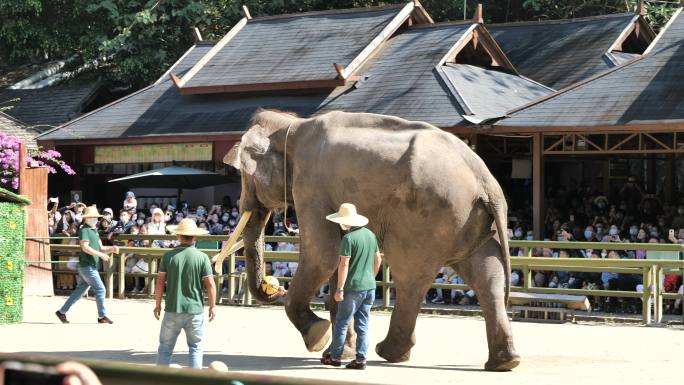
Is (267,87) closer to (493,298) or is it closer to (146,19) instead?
(146,19)

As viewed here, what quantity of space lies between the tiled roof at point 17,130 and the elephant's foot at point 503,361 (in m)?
21.2

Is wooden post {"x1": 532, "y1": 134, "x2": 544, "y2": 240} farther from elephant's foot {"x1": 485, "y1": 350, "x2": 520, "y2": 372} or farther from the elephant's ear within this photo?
elephant's foot {"x1": 485, "y1": 350, "x2": 520, "y2": 372}

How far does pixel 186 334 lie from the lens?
35.5ft

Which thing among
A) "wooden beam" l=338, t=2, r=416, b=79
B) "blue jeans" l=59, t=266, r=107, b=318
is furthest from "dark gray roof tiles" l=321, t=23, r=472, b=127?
"blue jeans" l=59, t=266, r=107, b=318

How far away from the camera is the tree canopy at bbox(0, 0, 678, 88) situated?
35906 millimetres

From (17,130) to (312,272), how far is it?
21.4 metres

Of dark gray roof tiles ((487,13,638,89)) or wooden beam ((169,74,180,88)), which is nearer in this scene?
dark gray roof tiles ((487,13,638,89))

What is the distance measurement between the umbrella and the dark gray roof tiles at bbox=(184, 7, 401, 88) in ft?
6.66

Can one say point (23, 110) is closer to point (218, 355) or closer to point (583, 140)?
point (583, 140)

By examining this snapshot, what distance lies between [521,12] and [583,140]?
16.5 metres

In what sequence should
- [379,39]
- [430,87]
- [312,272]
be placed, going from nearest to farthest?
[312,272] < [430,87] < [379,39]

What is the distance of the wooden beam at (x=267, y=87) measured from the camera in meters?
26.5

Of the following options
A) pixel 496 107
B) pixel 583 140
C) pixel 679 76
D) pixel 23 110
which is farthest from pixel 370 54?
pixel 23 110

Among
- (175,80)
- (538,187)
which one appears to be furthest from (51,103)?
(538,187)
